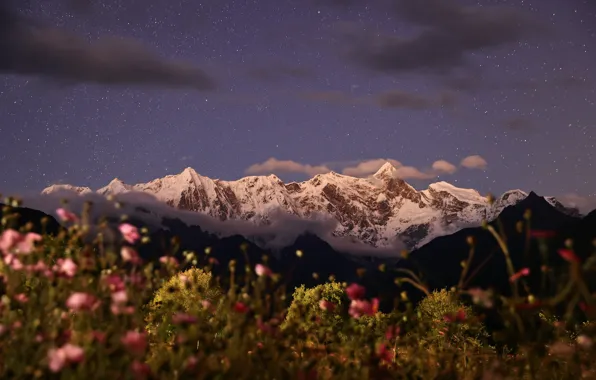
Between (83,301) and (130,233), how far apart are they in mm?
1444

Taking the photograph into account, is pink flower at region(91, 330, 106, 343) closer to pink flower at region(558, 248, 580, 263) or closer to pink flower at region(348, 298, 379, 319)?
pink flower at region(348, 298, 379, 319)

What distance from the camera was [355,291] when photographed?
6918mm

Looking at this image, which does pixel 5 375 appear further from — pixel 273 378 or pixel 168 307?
pixel 273 378

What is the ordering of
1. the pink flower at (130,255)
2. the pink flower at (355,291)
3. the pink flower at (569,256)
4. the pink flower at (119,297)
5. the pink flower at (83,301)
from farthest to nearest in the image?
the pink flower at (355,291) < the pink flower at (130,255) < the pink flower at (119,297) < the pink flower at (83,301) < the pink flower at (569,256)

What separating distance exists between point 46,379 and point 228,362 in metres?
1.65

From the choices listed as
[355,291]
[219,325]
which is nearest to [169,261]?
[219,325]

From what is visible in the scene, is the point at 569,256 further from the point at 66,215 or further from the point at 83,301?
the point at 66,215

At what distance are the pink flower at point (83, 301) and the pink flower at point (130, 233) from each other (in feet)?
3.40

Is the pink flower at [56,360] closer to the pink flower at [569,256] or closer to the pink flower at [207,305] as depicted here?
the pink flower at [207,305]

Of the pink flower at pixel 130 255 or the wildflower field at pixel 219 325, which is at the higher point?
the pink flower at pixel 130 255

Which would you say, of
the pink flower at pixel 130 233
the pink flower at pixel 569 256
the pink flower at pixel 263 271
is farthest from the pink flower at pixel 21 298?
the pink flower at pixel 569 256

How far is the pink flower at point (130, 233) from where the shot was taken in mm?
6715

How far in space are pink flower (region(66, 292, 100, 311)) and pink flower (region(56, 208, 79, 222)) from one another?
4.32 feet

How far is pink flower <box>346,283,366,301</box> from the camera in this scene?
22.3 ft
